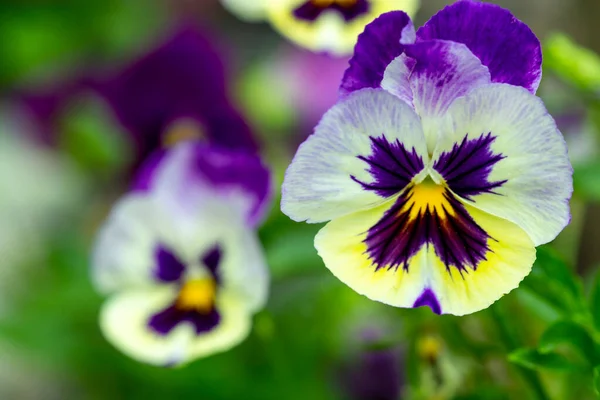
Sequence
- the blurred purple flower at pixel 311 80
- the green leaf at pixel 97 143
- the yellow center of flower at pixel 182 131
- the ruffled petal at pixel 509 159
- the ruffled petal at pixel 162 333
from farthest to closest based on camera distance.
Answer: the blurred purple flower at pixel 311 80 → the green leaf at pixel 97 143 → the yellow center of flower at pixel 182 131 → the ruffled petal at pixel 162 333 → the ruffled petal at pixel 509 159

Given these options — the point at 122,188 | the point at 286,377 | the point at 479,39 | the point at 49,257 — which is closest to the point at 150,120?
the point at 122,188

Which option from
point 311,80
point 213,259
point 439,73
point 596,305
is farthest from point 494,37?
point 311,80

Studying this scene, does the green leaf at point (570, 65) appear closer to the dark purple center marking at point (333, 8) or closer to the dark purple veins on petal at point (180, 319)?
the dark purple center marking at point (333, 8)

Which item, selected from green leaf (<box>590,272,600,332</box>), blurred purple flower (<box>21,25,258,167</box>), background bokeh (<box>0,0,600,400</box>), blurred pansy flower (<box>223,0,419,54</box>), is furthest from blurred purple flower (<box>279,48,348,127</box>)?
green leaf (<box>590,272,600,332</box>)

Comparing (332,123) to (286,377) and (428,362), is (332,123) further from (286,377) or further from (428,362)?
(286,377)

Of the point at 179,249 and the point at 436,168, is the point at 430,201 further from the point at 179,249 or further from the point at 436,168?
the point at 179,249

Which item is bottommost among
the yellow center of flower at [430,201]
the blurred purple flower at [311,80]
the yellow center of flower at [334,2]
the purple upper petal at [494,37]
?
the blurred purple flower at [311,80]

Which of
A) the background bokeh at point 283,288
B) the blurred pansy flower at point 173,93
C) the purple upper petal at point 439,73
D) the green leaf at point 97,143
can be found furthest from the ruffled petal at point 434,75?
the green leaf at point 97,143
